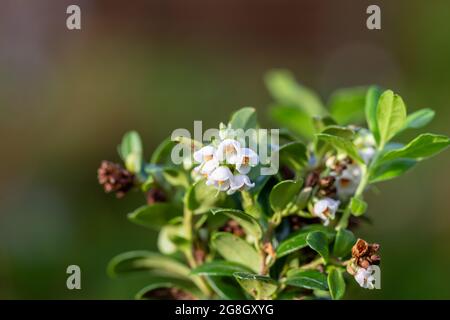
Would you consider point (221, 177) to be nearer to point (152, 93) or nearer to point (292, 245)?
point (292, 245)

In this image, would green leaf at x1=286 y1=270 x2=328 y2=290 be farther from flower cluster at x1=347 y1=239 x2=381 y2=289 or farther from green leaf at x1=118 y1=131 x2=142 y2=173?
green leaf at x1=118 y1=131 x2=142 y2=173

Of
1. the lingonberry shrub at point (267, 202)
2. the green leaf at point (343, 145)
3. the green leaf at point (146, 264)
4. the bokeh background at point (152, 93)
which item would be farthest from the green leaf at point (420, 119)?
the bokeh background at point (152, 93)

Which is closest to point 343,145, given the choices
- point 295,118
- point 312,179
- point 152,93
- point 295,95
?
point 312,179

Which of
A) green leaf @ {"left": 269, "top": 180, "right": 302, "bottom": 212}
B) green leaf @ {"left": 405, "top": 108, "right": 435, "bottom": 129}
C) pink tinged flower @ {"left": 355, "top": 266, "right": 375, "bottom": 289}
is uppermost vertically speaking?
green leaf @ {"left": 405, "top": 108, "right": 435, "bottom": 129}

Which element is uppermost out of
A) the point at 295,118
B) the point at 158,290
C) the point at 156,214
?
the point at 295,118

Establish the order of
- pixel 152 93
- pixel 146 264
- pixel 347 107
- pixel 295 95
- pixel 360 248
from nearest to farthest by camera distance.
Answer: pixel 360 248 → pixel 146 264 → pixel 347 107 → pixel 295 95 → pixel 152 93

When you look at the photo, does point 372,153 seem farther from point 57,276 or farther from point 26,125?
point 26,125

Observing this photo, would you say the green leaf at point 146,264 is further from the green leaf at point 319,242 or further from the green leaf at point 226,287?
the green leaf at point 319,242

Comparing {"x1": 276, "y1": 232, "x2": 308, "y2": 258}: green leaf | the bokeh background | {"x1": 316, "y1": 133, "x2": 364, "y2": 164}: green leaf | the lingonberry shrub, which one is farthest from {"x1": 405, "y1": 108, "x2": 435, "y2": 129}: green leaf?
the bokeh background
